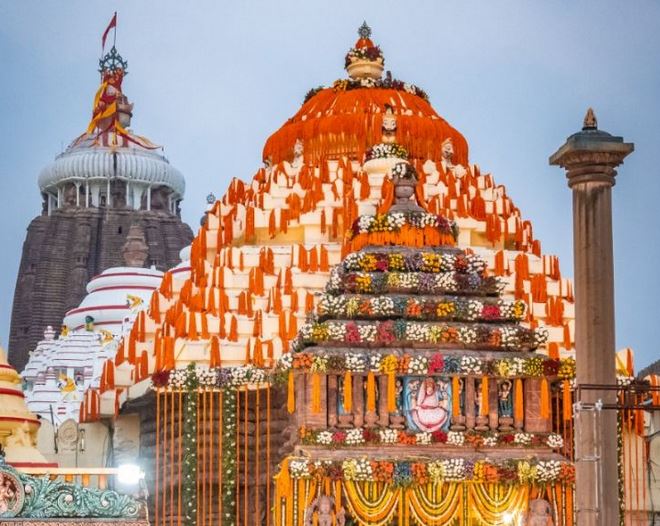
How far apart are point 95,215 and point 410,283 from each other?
7174cm

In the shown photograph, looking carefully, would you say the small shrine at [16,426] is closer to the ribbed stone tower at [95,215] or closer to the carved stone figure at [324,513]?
the carved stone figure at [324,513]

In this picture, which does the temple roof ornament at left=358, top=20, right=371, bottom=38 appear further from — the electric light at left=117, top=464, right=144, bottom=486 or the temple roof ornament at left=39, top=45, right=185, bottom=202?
the temple roof ornament at left=39, top=45, right=185, bottom=202

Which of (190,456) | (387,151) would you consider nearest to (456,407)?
(190,456)

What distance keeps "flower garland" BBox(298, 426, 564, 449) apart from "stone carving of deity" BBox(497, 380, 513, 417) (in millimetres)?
505

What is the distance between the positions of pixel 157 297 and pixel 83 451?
4606 millimetres

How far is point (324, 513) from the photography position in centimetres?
3884

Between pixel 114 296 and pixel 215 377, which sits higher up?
pixel 114 296

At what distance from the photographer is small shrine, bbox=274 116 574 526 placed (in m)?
39.4

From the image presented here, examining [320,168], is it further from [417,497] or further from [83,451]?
[417,497]

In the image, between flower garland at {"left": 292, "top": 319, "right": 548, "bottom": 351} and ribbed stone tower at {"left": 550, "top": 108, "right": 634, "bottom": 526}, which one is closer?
ribbed stone tower at {"left": 550, "top": 108, "right": 634, "bottom": 526}

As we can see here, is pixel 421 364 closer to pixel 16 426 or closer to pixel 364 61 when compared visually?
pixel 16 426

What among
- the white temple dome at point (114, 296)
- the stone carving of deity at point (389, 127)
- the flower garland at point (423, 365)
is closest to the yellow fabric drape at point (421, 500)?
the flower garland at point (423, 365)

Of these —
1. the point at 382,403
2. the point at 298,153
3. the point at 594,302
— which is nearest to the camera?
the point at 594,302

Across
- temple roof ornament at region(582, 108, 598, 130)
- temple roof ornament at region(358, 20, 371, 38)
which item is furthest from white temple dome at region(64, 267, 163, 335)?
temple roof ornament at region(582, 108, 598, 130)
